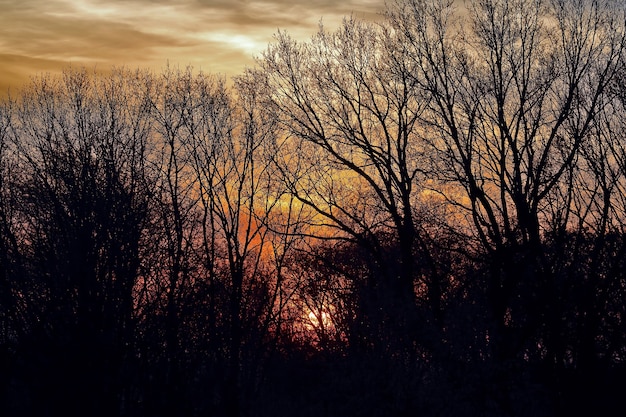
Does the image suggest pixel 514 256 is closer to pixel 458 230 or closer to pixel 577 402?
pixel 458 230

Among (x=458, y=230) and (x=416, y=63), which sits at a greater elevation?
(x=416, y=63)

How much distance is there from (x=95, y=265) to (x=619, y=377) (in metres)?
17.7

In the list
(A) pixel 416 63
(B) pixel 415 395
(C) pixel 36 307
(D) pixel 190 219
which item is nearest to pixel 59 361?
(C) pixel 36 307

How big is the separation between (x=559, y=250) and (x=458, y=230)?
445 cm

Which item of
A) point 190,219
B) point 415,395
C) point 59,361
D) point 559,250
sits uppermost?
point 190,219

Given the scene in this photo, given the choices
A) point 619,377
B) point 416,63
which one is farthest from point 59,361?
point 619,377

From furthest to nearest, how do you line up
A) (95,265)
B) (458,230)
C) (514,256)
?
(458,230), (514,256), (95,265)

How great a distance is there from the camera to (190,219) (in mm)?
30984

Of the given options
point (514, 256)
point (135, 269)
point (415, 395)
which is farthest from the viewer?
point (514, 256)

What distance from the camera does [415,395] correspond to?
17406mm

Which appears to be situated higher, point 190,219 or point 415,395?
point 190,219

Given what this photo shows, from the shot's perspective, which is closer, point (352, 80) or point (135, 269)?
point (135, 269)

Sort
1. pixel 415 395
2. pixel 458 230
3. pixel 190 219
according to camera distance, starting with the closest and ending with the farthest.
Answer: pixel 415 395 → pixel 458 230 → pixel 190 219

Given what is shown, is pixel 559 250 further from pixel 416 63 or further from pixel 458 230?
pixel 416 63
